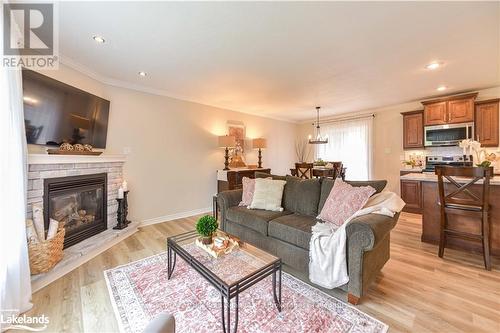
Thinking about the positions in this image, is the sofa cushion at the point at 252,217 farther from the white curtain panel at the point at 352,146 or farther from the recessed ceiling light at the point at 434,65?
the white curtain panel at the point at 352,146

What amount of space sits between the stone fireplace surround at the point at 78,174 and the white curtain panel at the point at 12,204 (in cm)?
33

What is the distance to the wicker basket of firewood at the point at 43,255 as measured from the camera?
1903 mm

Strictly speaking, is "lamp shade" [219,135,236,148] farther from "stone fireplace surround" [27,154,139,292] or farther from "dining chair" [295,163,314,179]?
"stone fireplace surround" [27,154,139,292]

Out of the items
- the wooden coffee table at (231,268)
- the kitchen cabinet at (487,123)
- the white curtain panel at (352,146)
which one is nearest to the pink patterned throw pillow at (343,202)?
the wooden coffee table at (231,268)

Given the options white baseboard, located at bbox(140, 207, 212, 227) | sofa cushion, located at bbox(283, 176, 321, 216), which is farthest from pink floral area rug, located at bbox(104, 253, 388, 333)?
white baseboard, located at bbox(140, 207, 212, 227)

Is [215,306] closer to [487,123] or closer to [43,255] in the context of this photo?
[43,255]

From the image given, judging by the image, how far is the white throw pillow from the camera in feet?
8.95

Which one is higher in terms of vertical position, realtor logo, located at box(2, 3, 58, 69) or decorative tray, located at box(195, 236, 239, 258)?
realtor logo, located at box(2, 3, 58, 69)

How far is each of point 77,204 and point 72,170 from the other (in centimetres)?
48

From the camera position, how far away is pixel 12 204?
5.18ft

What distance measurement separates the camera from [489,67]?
2.89 metres

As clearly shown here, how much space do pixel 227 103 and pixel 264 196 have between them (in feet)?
8.69

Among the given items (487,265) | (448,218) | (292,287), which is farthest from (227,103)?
(487,265)

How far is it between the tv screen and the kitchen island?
451cm
